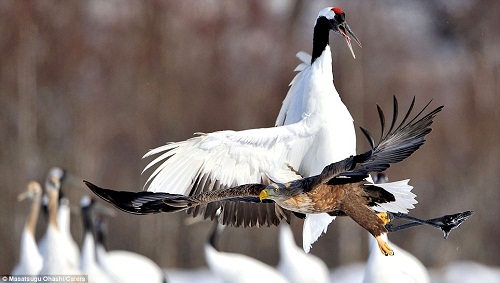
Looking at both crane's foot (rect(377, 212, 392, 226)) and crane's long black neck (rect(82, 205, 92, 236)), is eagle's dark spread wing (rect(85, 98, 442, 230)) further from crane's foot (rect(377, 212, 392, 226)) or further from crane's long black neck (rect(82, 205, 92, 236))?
crane's long black neck (rect(82, 205, 92, 236))

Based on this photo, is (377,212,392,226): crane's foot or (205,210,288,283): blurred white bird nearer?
(377,212,392,226): crane's foot

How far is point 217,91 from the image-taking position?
12.8 m

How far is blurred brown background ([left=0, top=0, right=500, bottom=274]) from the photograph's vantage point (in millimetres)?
12078

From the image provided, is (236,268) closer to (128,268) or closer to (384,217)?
(128,268)

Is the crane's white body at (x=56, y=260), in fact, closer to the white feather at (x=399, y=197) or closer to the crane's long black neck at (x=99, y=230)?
the crane's long black neck at (x=99, y=230)

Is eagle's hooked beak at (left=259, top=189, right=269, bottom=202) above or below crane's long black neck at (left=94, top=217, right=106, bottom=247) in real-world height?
above

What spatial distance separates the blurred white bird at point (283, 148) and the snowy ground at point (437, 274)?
6116 mm

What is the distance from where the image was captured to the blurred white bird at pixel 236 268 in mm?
8344

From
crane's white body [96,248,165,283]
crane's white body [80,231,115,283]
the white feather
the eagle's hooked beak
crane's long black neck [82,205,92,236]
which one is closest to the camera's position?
the eagle's hooked beak

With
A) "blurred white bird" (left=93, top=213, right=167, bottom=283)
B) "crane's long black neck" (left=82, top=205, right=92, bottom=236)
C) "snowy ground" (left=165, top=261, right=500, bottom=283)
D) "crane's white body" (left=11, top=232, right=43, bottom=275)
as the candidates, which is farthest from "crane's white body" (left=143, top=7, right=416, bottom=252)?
"snowy ground" (left=165, top=261, right=500, bottom=283)

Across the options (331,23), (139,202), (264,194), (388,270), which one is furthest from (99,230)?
(264,194)

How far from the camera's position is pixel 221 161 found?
→ 443 centimetres

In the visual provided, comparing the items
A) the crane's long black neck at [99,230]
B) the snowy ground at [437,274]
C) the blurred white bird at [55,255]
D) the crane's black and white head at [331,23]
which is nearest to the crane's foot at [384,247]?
the crane's black and white head at [331,23]

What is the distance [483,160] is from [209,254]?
422 cm
